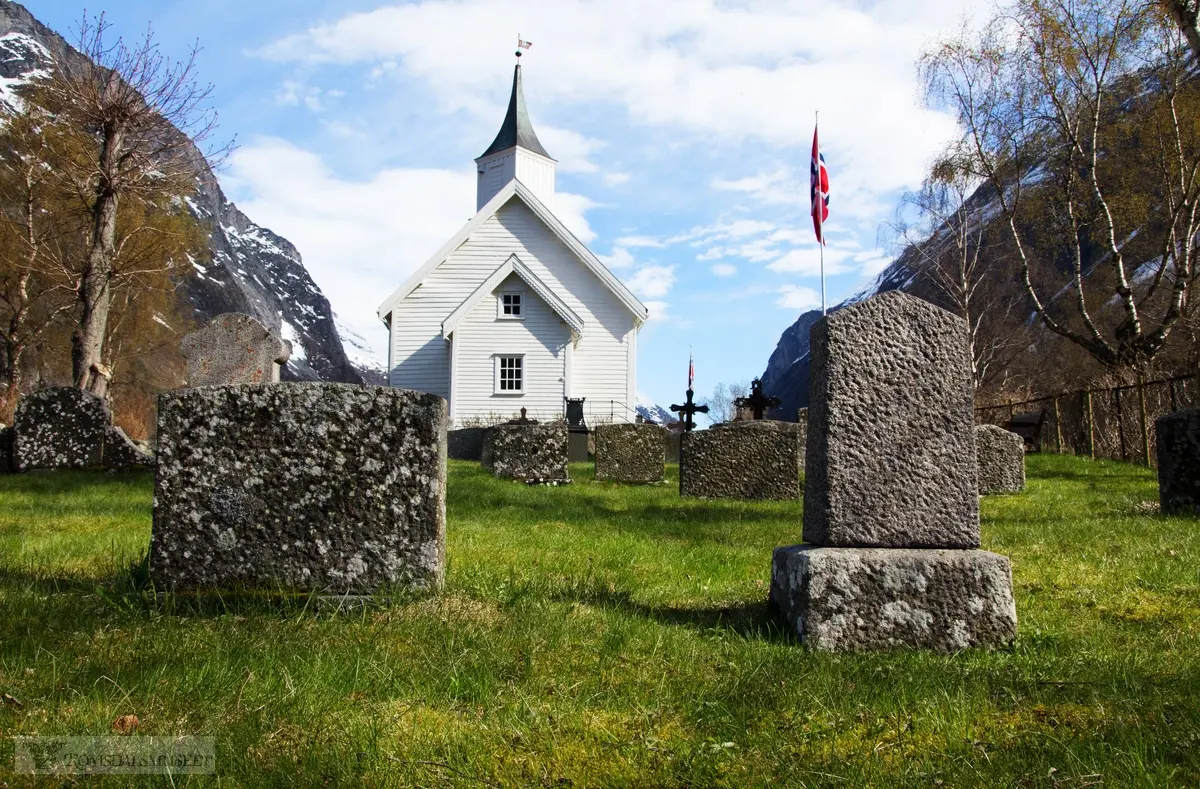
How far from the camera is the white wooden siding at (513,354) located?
1094 inches

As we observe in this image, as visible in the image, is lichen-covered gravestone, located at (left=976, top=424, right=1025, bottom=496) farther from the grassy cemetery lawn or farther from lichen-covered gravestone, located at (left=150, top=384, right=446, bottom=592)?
lichen-covered gravestone, located at (left=150, top=384, right=446, bottom=592)

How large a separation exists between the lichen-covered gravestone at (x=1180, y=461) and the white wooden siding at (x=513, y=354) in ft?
67.6

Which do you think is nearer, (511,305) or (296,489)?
(296,489)

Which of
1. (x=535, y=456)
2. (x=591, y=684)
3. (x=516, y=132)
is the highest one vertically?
Answer: (x=516, y=132)

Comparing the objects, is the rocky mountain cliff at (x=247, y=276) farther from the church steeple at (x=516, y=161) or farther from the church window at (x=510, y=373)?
the church window at (x=510, y=373)

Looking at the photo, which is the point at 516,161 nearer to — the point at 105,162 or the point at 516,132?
the point at 516,132

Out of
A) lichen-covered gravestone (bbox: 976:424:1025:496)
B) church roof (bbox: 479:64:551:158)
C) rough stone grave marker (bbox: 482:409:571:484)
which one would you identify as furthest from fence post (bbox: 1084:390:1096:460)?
church roof (bbox: 479:64:551:158)

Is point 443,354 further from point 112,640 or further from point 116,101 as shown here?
point 112,640

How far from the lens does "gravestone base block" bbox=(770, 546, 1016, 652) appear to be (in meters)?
3.80

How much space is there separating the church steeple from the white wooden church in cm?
970

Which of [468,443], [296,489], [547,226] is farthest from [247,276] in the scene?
[296,489]

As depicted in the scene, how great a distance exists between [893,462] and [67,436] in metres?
11.6

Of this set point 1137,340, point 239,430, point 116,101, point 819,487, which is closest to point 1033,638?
point 819,487

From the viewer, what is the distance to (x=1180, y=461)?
8047 millimetres
